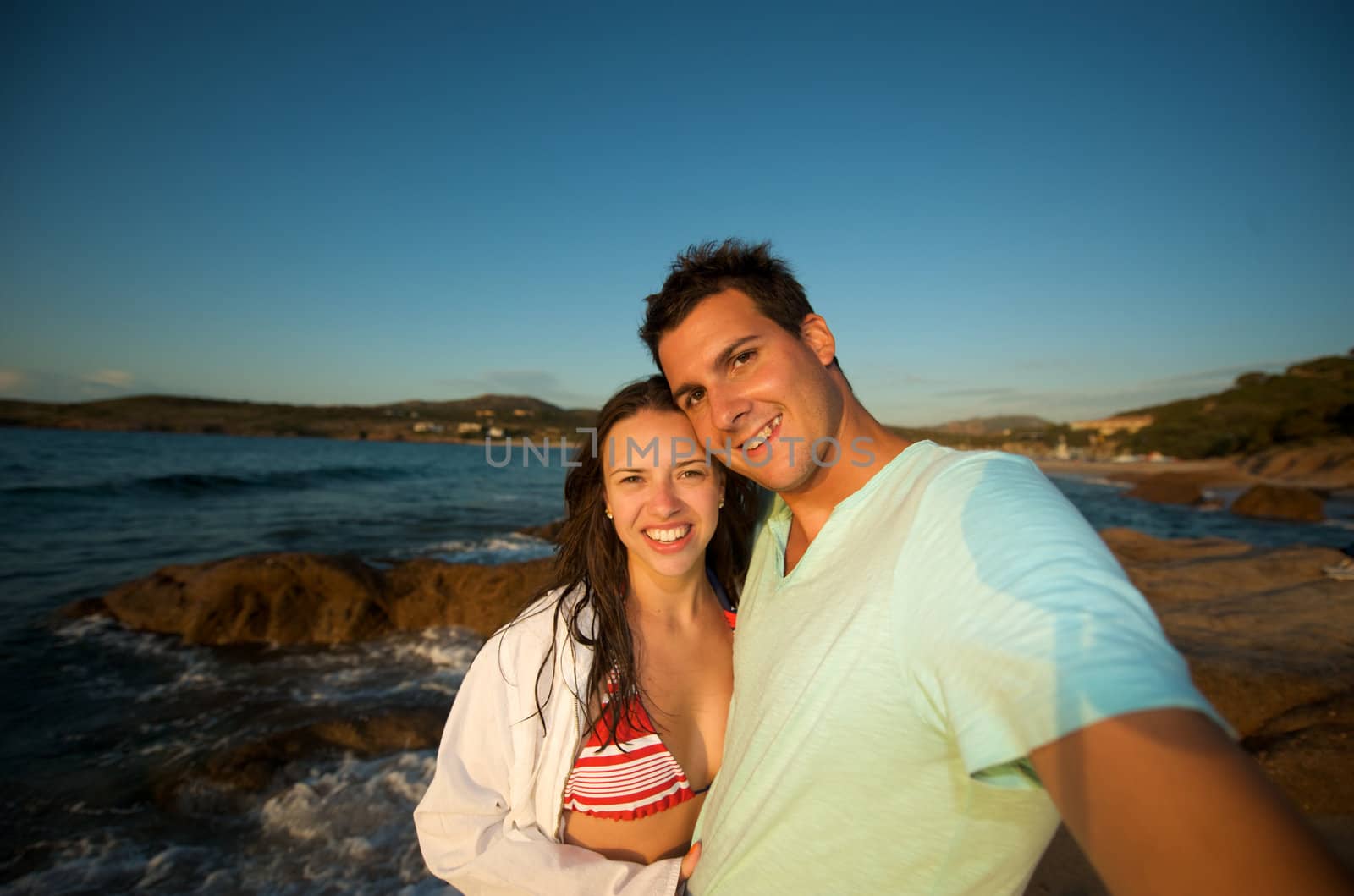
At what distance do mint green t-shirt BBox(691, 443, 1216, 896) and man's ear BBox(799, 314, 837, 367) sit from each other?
0.84 meters

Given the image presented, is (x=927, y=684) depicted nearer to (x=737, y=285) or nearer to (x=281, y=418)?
(x=737, y=285)

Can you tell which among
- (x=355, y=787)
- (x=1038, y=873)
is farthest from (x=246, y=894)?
(x=1038, y=873)

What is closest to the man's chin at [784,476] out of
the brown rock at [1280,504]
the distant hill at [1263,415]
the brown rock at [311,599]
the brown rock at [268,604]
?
the brown rock at [311,599]

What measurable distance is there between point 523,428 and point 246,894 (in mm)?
44444

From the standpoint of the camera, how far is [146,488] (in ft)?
72.1

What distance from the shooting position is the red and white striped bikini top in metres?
2.14

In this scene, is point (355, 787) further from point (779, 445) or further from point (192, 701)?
point (779, 445)

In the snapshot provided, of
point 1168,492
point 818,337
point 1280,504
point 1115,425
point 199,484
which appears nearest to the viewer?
point 818,337

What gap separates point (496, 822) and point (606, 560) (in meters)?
1.13

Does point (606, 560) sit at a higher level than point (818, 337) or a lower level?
lower

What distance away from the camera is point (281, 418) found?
66.1 m

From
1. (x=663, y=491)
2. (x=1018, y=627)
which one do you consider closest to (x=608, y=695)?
(x=663, y=491)

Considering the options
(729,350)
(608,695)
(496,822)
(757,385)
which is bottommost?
(496,822)

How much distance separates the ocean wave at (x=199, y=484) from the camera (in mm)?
19984
